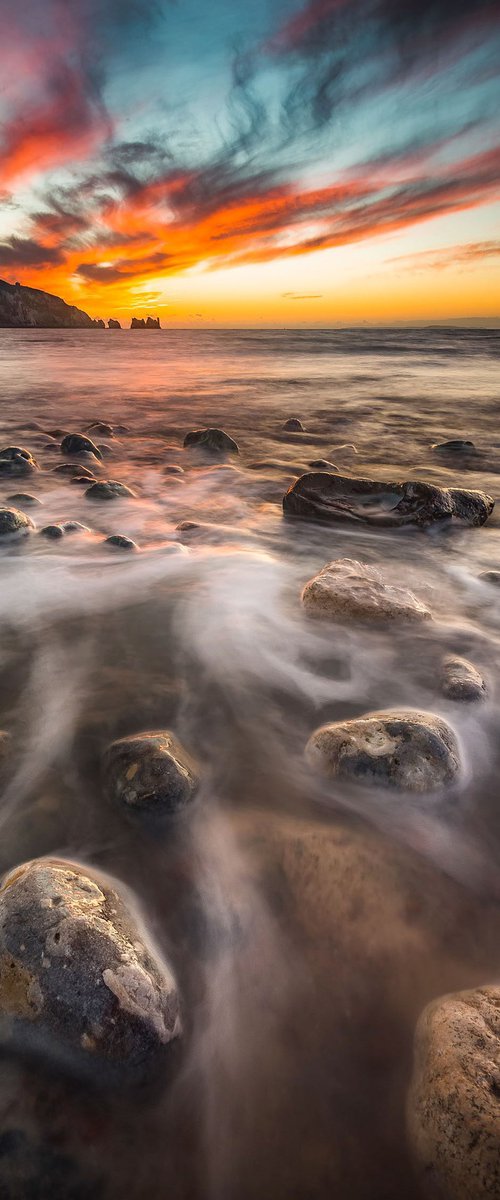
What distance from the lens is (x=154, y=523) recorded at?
5.48 metres

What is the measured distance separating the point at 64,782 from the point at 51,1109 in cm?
108

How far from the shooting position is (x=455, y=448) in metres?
8.91

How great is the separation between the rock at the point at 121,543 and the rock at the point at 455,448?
19.7 ft

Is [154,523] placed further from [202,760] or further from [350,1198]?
[350,1198]

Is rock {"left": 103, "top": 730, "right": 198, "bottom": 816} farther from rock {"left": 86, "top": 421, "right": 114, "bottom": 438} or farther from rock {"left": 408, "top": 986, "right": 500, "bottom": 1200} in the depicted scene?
rock {"left": 86, "top": 421, "right": 114, "bottom": 438}

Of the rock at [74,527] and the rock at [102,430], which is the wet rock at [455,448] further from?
the rock at [74,527]

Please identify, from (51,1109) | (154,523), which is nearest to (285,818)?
(51,1109)

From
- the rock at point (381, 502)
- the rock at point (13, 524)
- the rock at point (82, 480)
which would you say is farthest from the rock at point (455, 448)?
the rock at point (13, 524)

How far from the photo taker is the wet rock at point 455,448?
28.7ft

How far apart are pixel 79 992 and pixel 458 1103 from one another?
0.91 metres

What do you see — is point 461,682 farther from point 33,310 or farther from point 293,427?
point 33,310

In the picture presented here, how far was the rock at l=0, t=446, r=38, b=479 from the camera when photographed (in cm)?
714

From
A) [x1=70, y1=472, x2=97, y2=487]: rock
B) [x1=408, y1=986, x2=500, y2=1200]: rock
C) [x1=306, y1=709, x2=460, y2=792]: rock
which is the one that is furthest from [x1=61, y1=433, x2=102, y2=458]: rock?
[x1=408, y1=986, x2=500, y2=1200]: rock

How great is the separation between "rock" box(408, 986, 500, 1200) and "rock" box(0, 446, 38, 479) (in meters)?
7.22
